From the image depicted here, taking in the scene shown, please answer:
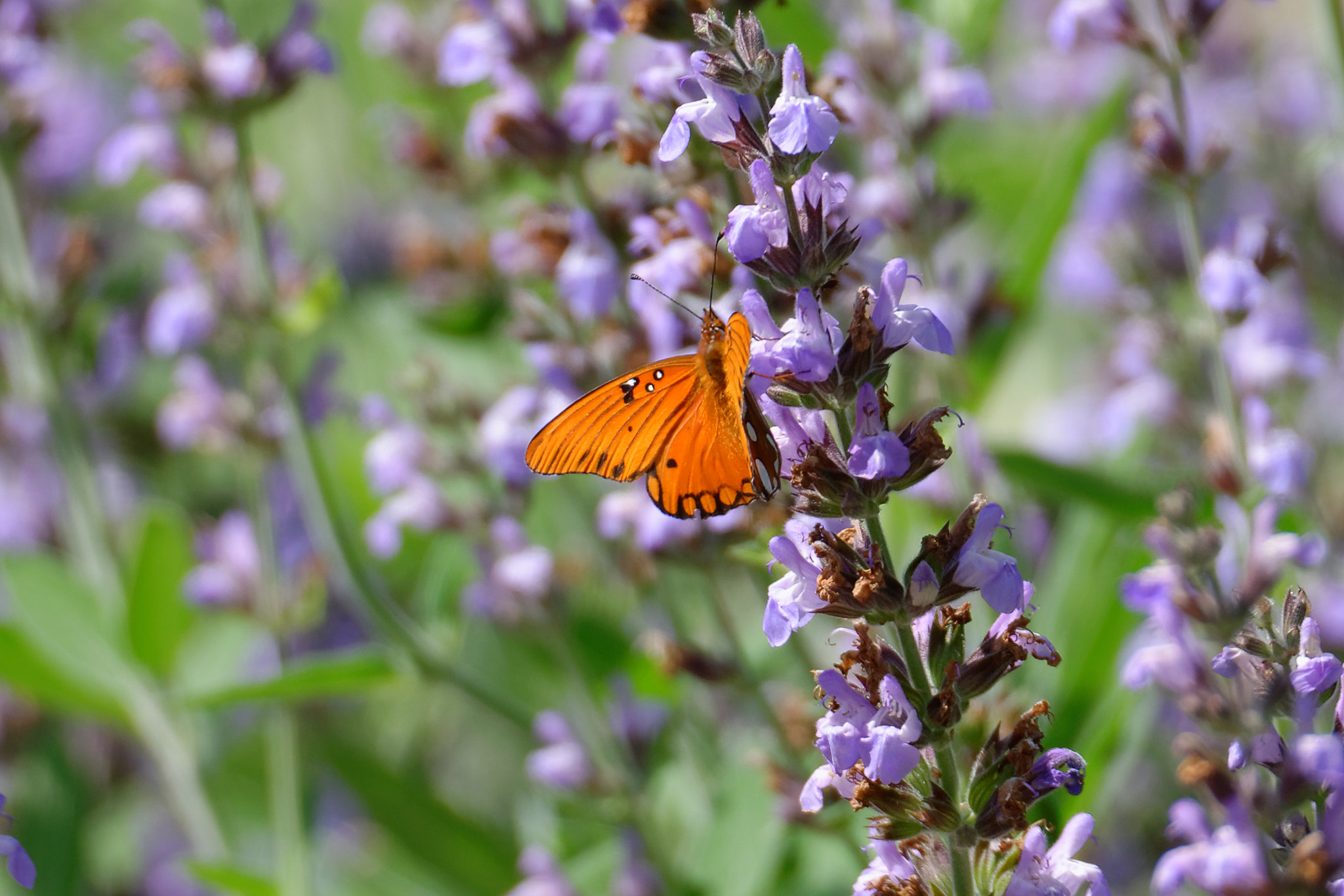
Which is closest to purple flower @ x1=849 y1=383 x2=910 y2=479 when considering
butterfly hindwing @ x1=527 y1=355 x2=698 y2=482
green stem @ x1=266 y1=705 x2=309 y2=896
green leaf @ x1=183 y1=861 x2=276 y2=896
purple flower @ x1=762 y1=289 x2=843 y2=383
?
purple flower @ x1=762 y1=289 x2=843 y2=383

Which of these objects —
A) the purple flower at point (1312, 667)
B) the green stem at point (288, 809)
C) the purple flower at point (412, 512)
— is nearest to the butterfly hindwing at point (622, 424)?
the purple flower at point (1312, 667)

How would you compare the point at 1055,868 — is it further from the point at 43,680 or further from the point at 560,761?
the point at 43,680

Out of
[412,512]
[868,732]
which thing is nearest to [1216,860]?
[868,732]

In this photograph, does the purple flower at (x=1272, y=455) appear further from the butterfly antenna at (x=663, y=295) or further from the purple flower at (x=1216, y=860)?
the butterfly antenna at (x=663, y=295)

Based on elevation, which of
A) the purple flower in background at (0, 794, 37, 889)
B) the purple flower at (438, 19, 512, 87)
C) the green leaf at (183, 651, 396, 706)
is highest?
the purple flower at (438, 19, 512, 87)

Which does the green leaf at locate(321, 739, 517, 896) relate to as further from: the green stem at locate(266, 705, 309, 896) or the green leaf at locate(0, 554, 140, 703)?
the green leaf at locate(0, 554, 140, 703)
